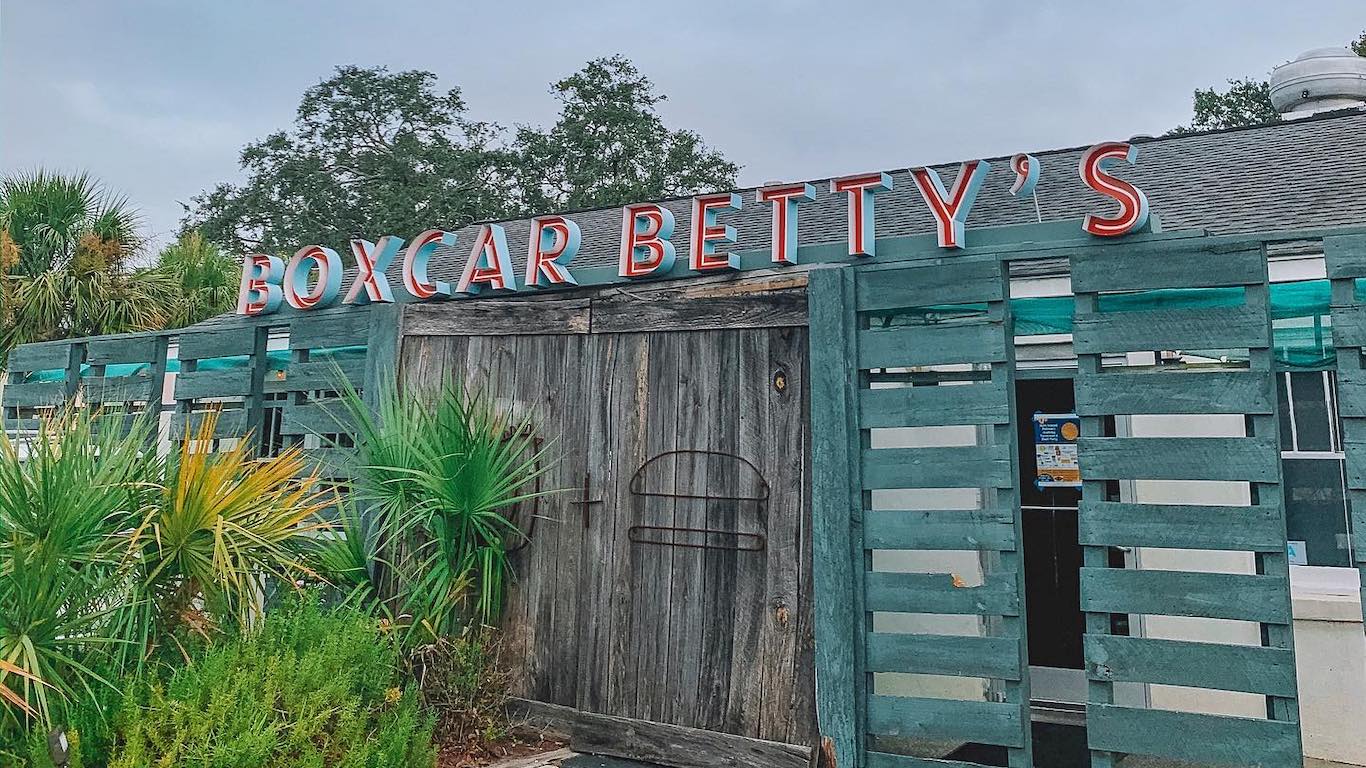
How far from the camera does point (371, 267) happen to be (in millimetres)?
5672

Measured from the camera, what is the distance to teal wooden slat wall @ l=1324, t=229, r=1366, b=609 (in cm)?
338

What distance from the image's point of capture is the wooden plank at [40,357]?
7328 mm

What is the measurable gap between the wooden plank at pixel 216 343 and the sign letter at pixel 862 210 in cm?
406

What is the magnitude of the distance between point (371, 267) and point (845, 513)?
11.0 feet

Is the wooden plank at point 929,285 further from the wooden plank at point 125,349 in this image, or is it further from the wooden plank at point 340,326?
the wooden plank at point 125,349

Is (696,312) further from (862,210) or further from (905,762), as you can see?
(905,762)

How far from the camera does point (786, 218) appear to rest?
4578 mm

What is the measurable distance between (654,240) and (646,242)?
0.05m

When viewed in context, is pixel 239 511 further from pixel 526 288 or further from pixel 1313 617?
pixel 1313 617

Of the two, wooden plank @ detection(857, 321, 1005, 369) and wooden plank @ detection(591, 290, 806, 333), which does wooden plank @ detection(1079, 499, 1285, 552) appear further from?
wooden plank @ detection(591, 290, 806, 333)

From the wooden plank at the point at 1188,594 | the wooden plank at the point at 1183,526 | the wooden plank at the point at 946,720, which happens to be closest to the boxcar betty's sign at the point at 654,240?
the wooden plank at the point at 1183,526

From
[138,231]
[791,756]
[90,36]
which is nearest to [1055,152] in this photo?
[791,756]

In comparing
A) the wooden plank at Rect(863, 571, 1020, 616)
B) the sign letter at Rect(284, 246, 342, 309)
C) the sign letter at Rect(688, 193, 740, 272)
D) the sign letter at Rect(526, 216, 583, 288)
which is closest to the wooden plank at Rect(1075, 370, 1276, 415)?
the wooden plank at Rect(863, 571, 1020, 616)

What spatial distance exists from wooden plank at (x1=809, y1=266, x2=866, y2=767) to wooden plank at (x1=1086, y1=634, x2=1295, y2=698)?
3.29 ft
